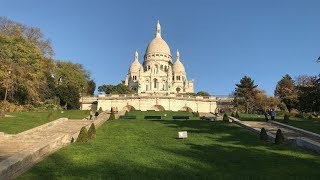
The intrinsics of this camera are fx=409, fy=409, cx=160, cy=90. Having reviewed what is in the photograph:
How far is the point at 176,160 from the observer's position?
1664cm

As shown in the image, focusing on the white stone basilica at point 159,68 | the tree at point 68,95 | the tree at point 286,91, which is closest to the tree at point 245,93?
the tree at point 286,91

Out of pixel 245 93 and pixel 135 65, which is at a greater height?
pixel 135 65

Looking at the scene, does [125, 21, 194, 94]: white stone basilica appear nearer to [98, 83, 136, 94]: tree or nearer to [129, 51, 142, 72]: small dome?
[129, 51, 142, 72]: small dome

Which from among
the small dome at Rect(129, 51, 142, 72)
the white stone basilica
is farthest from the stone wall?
the small dome at Rect(129, 51, 142, 72)

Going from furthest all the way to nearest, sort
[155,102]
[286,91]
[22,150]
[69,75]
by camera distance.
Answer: [286,91], [69,75], [155,102], [22,150]

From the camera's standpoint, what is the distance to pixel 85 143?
21578 millimetres

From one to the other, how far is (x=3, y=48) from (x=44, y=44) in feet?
58.4

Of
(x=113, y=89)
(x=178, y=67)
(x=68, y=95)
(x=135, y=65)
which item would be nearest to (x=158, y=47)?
(x=178, y=67)

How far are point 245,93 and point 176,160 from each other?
63674mm

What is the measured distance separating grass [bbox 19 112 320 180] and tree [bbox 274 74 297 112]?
51.7m

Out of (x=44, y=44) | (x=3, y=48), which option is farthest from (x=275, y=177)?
(x=44, y=44)

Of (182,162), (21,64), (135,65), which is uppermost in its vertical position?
(135,65)

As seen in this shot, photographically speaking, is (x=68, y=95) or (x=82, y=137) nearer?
(x=82, y=137)

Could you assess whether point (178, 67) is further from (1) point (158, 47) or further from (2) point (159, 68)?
(2) point (159, 68)
